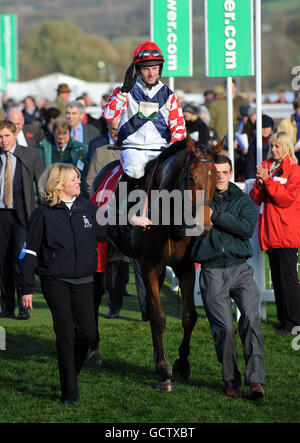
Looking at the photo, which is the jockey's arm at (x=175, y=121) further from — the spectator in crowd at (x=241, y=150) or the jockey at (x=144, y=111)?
the spectator in crowd at (x=241, y=150)


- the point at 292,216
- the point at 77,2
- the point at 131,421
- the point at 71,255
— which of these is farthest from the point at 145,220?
the point at 77,2

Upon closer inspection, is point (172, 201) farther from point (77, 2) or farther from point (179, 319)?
point (77, 2)

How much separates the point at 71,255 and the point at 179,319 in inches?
140

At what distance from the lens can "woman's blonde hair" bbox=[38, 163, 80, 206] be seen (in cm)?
639

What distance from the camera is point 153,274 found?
721cm

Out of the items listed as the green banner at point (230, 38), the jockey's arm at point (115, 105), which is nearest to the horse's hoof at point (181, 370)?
the jockey's arm at point (115, 105)

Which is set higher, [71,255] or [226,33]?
[226,33]

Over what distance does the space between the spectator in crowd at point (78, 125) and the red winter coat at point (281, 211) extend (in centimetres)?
443

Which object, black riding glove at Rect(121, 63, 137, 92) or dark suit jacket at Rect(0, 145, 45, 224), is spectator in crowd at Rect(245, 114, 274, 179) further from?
black riding glove at Rect(121, 63, 137, 92)

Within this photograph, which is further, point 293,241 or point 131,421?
point 293,241

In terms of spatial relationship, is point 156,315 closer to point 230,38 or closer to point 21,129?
point 230,38

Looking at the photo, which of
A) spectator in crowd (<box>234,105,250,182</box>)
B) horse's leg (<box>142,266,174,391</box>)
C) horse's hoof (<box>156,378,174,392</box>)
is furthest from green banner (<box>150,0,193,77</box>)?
horse's hoof (<box>156,378,174,392</box>)

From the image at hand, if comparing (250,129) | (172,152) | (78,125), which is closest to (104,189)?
(172,152)

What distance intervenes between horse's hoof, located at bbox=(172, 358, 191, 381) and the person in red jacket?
1.93m
